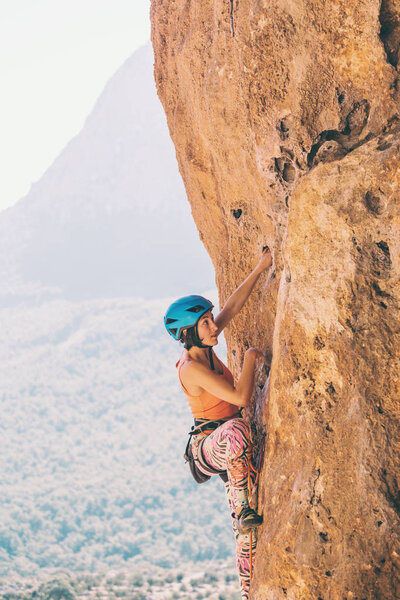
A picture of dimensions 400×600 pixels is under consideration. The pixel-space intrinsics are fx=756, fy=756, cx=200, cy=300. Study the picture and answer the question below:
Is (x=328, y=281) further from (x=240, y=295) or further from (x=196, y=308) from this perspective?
(x=240, y=295)

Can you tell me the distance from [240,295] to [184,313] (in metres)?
0.63

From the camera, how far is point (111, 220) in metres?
140

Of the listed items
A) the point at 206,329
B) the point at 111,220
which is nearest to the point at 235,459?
the point at 206,329

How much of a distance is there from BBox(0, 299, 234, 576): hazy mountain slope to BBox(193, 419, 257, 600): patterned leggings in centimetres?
5612

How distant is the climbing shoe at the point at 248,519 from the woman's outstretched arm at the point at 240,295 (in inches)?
52.8

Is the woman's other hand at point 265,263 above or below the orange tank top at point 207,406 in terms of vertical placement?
above

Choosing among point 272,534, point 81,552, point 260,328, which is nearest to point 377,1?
point 260,328

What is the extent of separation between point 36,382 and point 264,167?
338 ft

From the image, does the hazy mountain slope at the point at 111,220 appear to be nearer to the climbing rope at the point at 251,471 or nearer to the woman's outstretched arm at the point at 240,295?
the woman's outstretched arm at the point at 240,295

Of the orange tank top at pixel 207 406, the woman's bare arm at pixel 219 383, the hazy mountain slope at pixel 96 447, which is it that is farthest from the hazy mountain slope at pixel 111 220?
the woman's bare arm at pixel 219 383

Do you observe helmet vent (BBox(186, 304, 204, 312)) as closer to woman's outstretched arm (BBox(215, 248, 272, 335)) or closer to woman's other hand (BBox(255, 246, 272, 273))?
woman's outstretched arm (BBox(215, 248, 272, 335))

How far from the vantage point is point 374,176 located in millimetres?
4578

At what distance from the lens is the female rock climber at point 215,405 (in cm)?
524

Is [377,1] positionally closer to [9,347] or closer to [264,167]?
[264,167]
